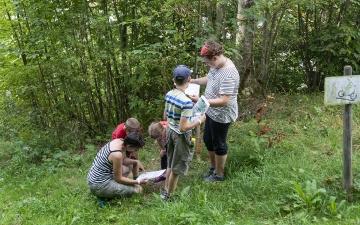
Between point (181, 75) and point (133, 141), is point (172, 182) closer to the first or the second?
point (133, 141)

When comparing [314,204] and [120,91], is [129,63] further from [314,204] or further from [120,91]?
[314,204]

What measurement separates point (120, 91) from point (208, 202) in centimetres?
399

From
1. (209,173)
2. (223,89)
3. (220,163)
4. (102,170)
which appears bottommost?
(209,173)

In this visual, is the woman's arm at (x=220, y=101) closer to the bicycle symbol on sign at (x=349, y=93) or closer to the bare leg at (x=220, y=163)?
the bare leg at (x=220, y=163)

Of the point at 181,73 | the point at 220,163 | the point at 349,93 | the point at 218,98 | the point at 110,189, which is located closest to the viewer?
the point at 349,93

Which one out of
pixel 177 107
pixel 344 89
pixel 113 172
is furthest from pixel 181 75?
pixel 344 89

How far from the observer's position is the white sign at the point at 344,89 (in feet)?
10.1

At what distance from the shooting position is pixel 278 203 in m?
3.32

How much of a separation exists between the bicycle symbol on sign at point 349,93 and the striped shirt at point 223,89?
108cm

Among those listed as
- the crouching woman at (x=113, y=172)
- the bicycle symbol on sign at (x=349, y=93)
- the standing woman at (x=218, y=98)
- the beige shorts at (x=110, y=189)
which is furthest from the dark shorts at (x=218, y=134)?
the bicycle symbol on sign at (x=349, y=93)

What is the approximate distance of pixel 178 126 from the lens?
3.52 metres

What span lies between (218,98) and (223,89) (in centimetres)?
14

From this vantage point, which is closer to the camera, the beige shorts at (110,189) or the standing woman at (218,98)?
the standing woman at (218,98)

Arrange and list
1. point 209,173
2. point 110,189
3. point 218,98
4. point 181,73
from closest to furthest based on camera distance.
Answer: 1. point 181,73
2. point 218,98
3. point 110,189
4. point 209,173
